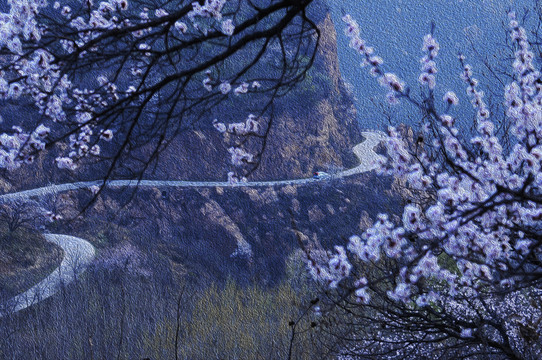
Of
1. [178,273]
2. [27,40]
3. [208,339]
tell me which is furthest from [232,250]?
[27,40]

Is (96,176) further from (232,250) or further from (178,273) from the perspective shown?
(178,273)

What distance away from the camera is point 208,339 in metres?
8.07

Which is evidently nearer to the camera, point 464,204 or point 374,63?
point 464,204

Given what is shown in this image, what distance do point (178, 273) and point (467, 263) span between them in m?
20.8

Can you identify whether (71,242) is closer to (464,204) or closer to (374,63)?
(374,63)

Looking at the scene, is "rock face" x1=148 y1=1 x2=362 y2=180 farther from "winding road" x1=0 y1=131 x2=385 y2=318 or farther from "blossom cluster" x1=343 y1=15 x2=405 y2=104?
"blossom cluster" x1=343 y1=15 x2=405 y2=104

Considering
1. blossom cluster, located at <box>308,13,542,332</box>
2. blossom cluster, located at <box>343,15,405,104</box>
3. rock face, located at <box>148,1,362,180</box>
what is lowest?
blossom cluster, located at <box>308,13,542,332</box>

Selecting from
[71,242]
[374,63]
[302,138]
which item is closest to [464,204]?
[374,63]

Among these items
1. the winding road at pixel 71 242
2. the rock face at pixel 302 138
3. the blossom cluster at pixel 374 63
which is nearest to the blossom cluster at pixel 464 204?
the blossom cluster at pixel 374 63

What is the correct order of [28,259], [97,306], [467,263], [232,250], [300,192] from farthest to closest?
[300,192] < [232,250] < [28,259] < [97,306] < [467,263]

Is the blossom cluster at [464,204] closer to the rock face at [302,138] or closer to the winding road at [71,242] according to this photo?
the winding road at [71,242]

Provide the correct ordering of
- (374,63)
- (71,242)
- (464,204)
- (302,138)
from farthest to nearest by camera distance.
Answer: (302,138)
(71,242)
(374,63)
(464,204)

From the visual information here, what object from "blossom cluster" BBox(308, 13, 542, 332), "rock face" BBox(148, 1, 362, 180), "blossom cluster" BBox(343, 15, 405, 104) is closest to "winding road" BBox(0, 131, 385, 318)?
"blossom cluster" BBox(343, 15, 405, 104)

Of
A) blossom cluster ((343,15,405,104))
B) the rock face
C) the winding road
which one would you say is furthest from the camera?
the rock face
